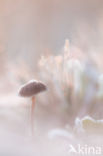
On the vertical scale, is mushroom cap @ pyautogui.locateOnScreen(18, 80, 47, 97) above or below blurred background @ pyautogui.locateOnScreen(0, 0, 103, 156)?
below

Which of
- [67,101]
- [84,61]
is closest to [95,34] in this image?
[84,61]

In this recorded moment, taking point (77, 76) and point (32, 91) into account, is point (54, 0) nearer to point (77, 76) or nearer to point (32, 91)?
point (77, 76)

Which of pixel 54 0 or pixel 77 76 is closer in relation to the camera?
pixel 77 76

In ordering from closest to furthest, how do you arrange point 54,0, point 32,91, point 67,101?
point 32,91, point 67,101, point 54,0

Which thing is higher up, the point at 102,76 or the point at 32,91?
the point at 102,76

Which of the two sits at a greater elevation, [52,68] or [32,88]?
[52,68]

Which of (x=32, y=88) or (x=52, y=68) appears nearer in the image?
(x=32, y=88)

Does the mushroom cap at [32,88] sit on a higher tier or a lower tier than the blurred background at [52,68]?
lower

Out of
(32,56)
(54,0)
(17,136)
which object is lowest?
(17,136)
